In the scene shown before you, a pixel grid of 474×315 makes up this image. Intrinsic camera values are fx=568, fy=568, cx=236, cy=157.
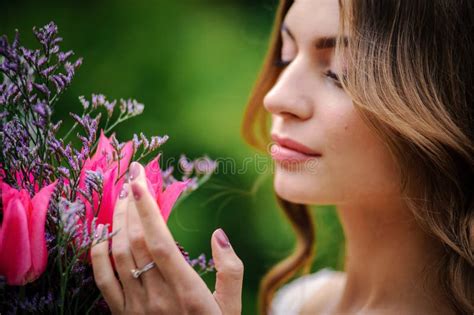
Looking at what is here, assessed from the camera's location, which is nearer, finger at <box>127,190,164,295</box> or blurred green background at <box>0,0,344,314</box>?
finger at <box>127,190,164,295</box>

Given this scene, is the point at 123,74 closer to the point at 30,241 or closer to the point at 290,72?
the point at 290,72

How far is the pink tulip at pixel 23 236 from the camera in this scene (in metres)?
0.59

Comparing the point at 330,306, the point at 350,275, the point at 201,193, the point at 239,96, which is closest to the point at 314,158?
the point at 350,275

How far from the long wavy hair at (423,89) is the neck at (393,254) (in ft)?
0.29

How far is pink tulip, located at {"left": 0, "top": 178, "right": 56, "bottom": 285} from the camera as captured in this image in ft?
1.95

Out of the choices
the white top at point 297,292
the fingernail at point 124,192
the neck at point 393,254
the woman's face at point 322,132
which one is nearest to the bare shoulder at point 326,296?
the white top at point 297,292

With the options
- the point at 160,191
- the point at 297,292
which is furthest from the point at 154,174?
the point at 297,292

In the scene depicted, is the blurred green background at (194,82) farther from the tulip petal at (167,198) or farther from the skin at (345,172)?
the tulip petal at (167,198)

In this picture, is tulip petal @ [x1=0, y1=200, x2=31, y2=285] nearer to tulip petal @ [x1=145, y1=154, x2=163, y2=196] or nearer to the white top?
tulip petal @ [x1=145, y1=154, x2=163, y2=196]

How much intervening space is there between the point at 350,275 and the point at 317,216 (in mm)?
402

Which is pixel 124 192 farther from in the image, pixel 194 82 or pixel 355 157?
pixel 194 82

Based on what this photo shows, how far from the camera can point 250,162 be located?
69.9 inches

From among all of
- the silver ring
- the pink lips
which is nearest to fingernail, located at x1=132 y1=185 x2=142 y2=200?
the silver ring

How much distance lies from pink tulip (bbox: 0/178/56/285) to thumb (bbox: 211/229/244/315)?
220 mm
